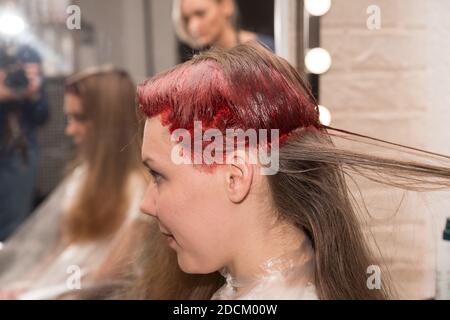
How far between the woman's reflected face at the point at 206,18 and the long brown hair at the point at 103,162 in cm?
21

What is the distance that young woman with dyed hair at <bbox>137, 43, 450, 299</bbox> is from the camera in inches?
27.9

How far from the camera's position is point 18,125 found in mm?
1406

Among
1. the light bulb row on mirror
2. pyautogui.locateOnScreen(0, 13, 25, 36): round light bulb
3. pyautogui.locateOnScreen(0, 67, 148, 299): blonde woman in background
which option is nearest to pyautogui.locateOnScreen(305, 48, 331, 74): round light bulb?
the light bulb row on mirror

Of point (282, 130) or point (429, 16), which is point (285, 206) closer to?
point (282, 130)

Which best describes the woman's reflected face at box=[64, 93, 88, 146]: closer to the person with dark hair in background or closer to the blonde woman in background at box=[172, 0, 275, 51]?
the person with dark hair in background

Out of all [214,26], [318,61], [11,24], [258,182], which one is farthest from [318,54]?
[11,24]

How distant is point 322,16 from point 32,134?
68 centimetres

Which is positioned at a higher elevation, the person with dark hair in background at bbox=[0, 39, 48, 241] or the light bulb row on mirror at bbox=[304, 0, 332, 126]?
the light bulb row on mirror at bbox=[304, 0, 332, 126]

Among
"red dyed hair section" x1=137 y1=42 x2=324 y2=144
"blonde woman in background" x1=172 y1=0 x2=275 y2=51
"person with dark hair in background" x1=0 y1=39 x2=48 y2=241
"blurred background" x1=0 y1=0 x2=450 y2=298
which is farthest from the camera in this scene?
"person with dark hair in background" x1=0 y1=39 x2=48 y2=241

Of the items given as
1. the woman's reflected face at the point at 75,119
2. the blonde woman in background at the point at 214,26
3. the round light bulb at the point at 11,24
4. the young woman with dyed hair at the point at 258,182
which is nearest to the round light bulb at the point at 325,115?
the blonde woman in background at the point at 214,26

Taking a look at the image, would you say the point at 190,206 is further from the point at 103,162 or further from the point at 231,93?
the point at 103,162

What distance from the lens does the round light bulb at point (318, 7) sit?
1208 mm

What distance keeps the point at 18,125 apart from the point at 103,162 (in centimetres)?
20

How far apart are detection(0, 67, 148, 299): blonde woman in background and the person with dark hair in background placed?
1.8 inches
